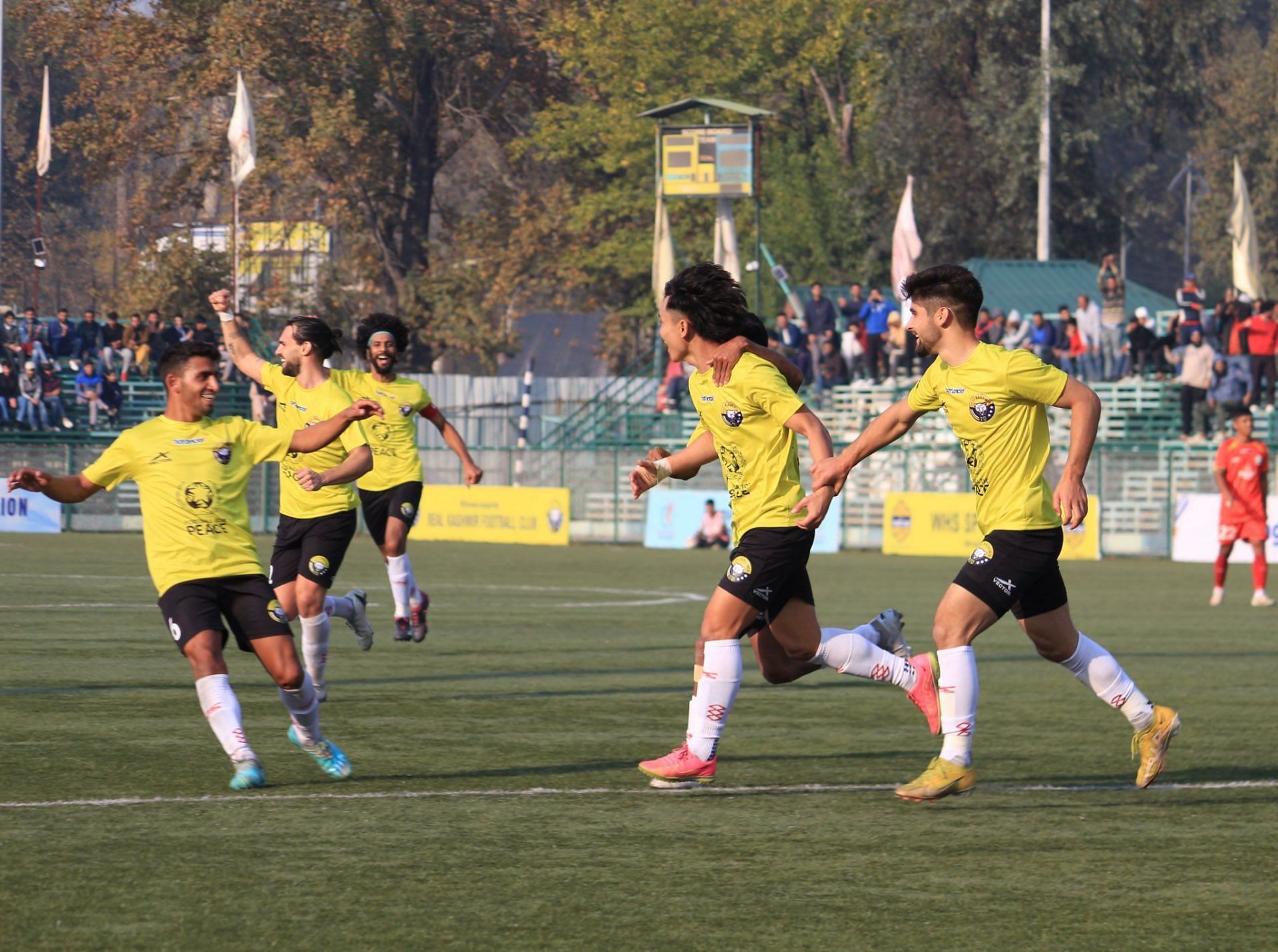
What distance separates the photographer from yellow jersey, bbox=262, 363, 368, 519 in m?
11.4

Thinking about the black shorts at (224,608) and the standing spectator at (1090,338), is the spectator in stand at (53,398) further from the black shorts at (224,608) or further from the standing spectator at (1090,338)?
the black shorts at (224,608)

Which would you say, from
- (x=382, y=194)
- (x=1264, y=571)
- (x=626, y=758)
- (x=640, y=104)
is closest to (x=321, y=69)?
(x=382, y=194)

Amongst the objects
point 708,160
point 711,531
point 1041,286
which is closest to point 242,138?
point 708,160

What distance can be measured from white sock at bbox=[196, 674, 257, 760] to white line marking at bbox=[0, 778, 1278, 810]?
19cm

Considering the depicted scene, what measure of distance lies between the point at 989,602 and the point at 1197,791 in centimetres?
156

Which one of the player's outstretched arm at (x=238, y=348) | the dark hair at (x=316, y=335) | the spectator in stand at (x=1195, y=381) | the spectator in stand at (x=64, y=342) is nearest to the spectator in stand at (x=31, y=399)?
the spectator in stand at (x=64, y=342)

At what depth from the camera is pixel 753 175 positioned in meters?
41.2

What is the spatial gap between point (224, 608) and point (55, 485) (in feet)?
2.74

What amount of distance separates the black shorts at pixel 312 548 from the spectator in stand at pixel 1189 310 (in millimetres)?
24679

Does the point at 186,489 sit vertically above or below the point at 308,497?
above

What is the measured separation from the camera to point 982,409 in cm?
803

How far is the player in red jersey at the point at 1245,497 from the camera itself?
21.4 metres

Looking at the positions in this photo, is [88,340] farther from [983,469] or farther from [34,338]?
[983,469]

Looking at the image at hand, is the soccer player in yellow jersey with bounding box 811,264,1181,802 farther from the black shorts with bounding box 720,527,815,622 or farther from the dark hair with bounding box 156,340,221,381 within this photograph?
the dark hair with bounding box 156,340,221,381
